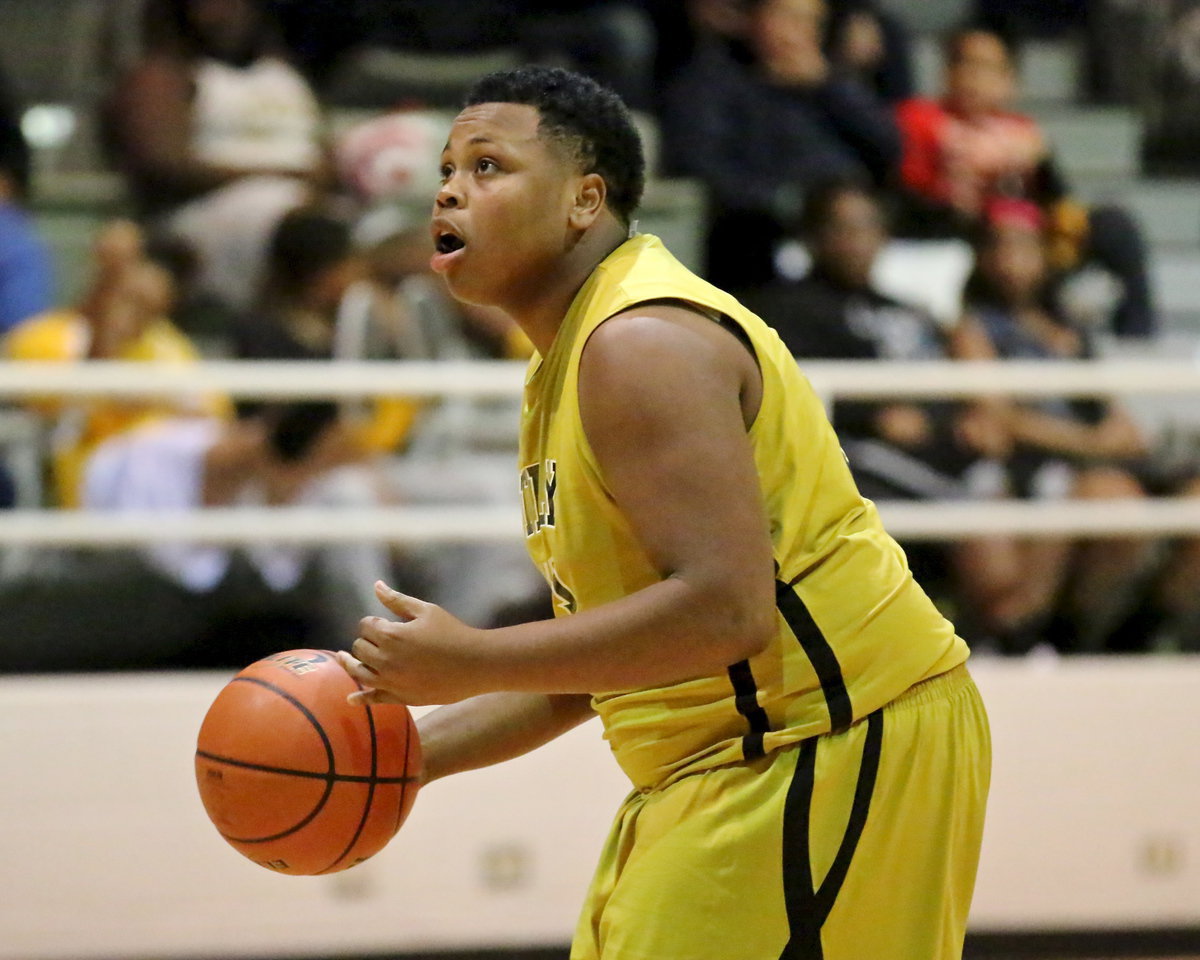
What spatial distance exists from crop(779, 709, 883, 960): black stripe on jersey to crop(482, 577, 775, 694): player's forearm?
10.3 inches

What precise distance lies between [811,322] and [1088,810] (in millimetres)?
1683

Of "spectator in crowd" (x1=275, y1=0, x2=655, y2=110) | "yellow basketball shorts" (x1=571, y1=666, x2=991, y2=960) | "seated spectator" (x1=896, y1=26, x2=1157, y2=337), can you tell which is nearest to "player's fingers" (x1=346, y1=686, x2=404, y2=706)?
"yellow basketball shorts" (x1=571, y1=666, x2=991, y2=960)

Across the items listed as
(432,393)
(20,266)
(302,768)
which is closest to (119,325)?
(20,266)

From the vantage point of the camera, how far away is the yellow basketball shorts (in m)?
2.11

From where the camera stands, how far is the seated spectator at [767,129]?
577 cm

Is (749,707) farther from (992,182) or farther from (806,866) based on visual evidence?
(992,182)

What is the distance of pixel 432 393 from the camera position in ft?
14.4

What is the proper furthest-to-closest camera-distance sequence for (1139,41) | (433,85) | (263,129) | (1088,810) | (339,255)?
(1139,41) < (433,85) < (263,129) < (339,255) < (1088,810)

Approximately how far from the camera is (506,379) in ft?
14.6

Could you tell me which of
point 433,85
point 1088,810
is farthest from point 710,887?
point 433,85

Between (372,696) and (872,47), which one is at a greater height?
(872,47)

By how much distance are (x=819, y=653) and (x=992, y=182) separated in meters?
4.41

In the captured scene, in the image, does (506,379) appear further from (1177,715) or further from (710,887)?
(710,887)

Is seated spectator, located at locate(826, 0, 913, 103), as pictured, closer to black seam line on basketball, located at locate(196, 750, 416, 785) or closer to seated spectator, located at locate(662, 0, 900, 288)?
seated spectator, located at locate(662, 0, 900, 288)
